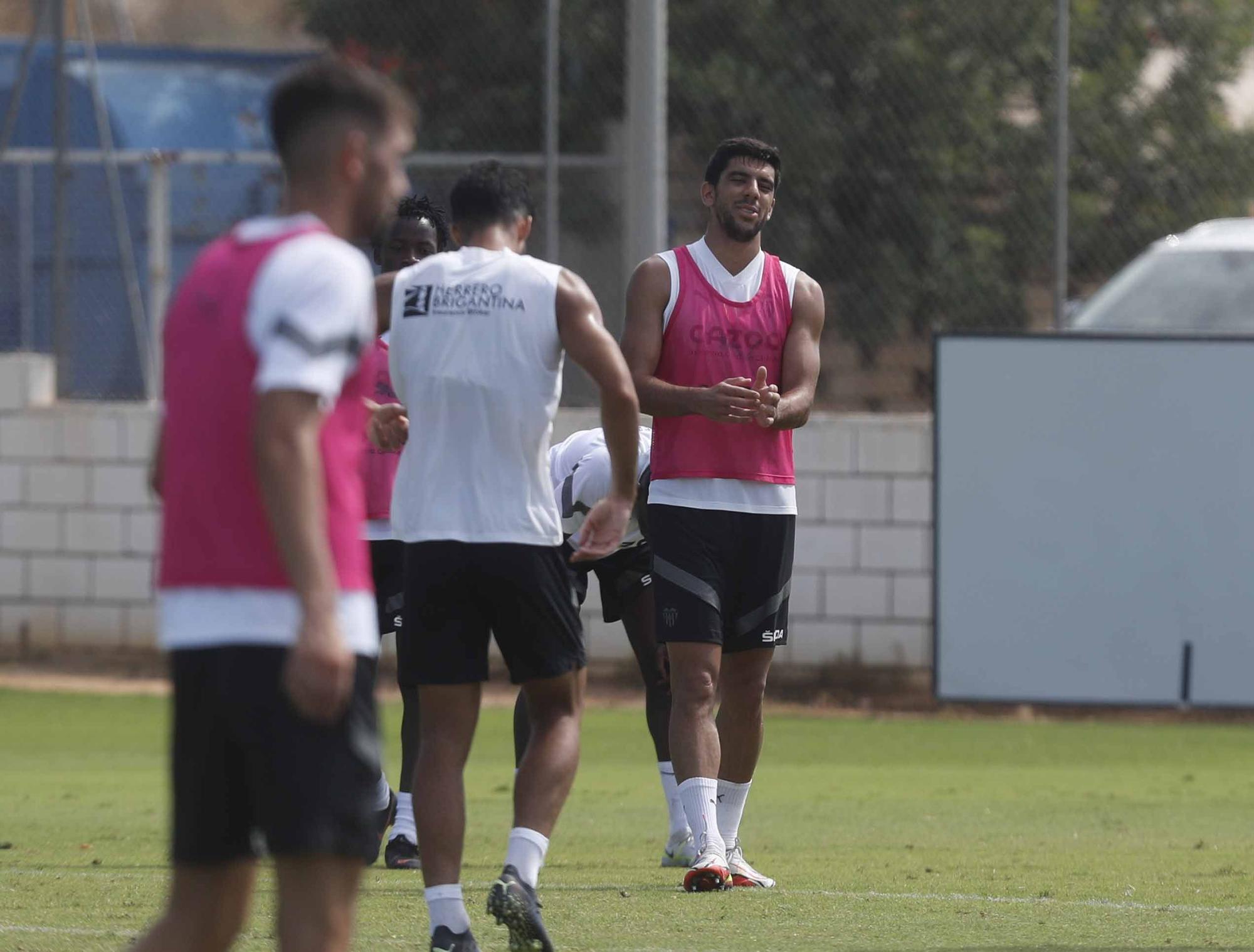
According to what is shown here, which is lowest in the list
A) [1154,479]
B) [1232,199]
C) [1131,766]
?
[1131,766]

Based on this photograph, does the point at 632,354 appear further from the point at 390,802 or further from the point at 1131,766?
the point at 1131,766

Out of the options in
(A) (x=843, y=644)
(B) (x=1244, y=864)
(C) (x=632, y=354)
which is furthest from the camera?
(A) (x=843, y=644)

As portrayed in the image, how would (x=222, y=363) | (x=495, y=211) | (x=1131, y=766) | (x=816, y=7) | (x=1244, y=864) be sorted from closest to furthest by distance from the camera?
(x=222, y=363)
(x=495, y=211)
(x=1244, y=864)
(x=1131, y=766)
(x=816, y=7)

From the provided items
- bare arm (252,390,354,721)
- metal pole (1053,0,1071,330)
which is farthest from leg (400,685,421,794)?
metal pole (1053,0,1071,330)

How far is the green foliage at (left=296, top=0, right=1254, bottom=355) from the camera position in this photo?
14648 millimetres

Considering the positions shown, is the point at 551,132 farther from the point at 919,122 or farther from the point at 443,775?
the point at 443,775

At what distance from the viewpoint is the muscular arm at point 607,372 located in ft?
16.8

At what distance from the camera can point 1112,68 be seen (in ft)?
49.9

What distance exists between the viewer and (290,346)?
337 centimetres

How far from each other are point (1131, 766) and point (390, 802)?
18.1 ft

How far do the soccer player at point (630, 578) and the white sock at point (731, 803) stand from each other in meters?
0.26

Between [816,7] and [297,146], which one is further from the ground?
[816,7]

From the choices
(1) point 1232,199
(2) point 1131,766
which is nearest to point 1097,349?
(1) point 1232,199

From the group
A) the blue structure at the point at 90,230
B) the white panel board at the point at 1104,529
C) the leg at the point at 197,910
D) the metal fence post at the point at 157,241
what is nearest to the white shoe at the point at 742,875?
the leg at the point at 197,910
